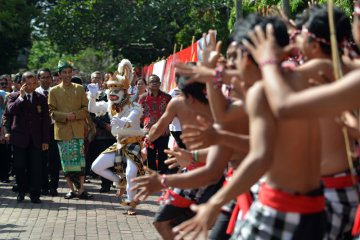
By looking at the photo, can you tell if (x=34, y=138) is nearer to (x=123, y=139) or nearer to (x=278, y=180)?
(x=123, y=139)

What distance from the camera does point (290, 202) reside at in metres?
4.07

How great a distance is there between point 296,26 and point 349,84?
1.81 metres

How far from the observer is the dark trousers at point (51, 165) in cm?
1349

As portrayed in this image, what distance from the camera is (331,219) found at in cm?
491

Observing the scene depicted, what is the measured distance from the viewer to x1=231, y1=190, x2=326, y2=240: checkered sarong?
162 inches

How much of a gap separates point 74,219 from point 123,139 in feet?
4.43

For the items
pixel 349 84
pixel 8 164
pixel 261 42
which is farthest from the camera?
pixel 8 164

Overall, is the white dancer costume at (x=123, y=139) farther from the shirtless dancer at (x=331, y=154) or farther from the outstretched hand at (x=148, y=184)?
the shirtless dancer at (x=331, y=154)

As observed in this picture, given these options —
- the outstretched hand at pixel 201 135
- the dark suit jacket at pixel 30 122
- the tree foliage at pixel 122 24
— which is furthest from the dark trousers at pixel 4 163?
the tree foliage at pixel 122 24

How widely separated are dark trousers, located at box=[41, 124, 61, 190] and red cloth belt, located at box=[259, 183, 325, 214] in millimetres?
9621

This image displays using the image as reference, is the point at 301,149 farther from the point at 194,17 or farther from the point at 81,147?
the point at 194,17

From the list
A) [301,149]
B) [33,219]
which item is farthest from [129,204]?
[301,149]

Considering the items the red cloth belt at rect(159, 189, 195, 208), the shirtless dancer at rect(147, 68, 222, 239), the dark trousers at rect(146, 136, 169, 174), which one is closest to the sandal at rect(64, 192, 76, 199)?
the dark trousers at rect(146, 136, 169, 174)

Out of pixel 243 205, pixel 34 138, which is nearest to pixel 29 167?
pixel 34 138
